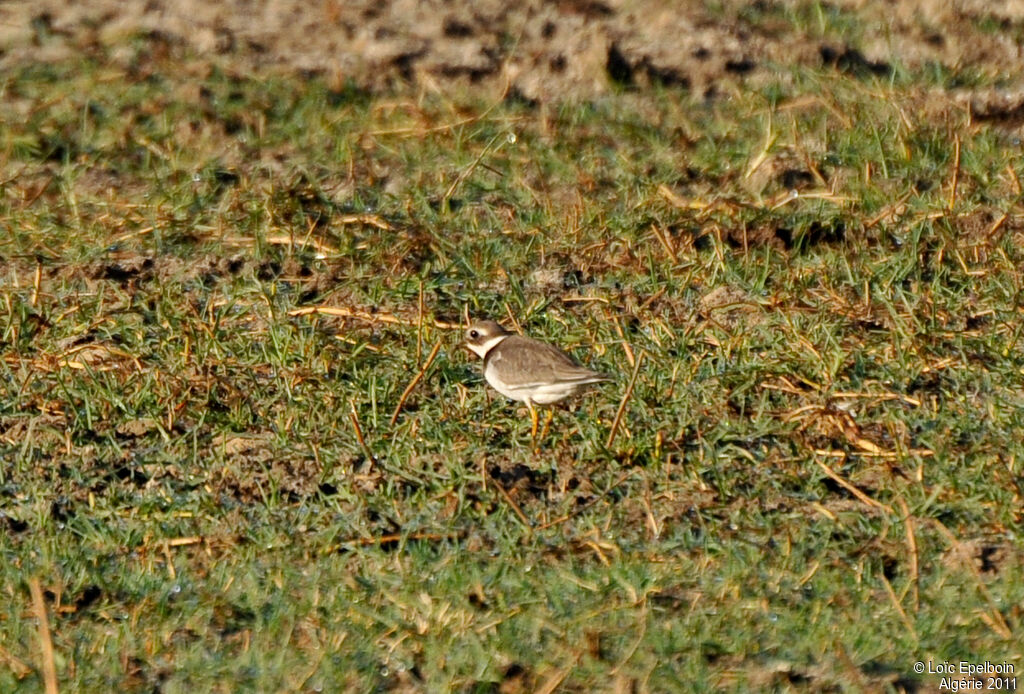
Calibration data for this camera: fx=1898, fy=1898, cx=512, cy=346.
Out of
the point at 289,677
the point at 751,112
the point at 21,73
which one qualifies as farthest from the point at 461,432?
the point at 21,73

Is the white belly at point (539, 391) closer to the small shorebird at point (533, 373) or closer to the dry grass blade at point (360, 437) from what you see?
the small shorebird at point (533, 373)

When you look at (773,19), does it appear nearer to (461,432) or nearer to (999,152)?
(999,152)

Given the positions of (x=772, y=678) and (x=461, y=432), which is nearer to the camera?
(x=772, y=678)

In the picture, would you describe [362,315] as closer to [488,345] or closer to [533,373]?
[488,345]

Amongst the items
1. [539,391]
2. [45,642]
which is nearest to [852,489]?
[539,391]

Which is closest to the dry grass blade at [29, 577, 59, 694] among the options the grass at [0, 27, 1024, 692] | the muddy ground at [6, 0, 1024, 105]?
the grass at [0, 27, 1024, 692]

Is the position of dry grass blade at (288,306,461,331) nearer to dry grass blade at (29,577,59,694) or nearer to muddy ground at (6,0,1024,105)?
muddy ground at (6,0,1024,105)

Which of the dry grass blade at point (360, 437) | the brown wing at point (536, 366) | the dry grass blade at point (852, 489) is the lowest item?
the dry grass blade at point (360, 437)

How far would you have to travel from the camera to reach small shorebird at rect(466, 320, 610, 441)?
668cm

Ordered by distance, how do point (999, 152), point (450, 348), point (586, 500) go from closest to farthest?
1. point (586, 500)
2. point (450, 348)
3. point (999, 152)

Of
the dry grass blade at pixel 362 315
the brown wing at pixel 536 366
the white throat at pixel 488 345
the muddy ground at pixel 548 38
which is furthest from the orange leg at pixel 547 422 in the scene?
the muddy ground at pixel 548 38

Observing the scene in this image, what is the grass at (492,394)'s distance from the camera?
5551mm

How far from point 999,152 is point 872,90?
75cm

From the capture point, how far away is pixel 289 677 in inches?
208
